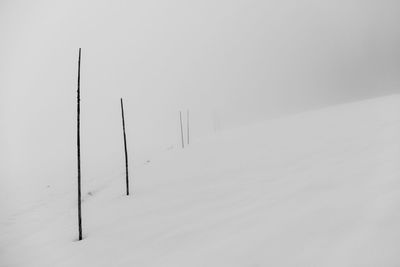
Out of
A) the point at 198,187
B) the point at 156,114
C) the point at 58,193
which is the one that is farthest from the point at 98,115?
the point at 198,187

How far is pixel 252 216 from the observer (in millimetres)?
9648

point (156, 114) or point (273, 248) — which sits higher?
point (156, 114)

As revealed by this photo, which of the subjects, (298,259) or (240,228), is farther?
(240,228)

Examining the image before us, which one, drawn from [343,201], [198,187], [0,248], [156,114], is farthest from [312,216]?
[156,114]

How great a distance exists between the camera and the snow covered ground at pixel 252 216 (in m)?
6.77

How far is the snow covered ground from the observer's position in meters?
6.77

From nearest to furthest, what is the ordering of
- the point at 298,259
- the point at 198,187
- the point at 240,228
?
1. the point at 298,259
2. the point at 240,228
3. the point at 198,187

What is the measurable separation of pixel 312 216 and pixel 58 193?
25.1 m

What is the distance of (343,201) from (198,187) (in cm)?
884

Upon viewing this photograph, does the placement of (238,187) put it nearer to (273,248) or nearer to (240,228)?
(240,228)

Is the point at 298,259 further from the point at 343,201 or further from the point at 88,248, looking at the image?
the point at 88,248

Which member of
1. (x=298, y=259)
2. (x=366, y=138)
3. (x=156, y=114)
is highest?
(x=156, y=114)

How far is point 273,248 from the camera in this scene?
7.09 meters

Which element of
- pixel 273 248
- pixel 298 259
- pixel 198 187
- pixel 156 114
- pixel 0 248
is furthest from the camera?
pixel 156 114
